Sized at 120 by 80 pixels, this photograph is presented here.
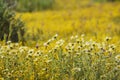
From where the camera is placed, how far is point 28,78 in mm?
5168

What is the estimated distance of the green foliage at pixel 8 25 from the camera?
7.61 m

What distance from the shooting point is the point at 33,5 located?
13203 millimetres

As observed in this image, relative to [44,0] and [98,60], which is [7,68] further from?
[44,0]

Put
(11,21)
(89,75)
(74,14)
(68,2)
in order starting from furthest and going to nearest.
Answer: (68,2)
(74,14)
(11,21)
(89,75)

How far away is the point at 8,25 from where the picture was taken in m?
7.74

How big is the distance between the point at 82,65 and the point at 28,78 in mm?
671

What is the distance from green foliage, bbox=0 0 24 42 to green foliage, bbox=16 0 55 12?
15.5 feet

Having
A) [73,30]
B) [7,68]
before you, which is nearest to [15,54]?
[7,68]

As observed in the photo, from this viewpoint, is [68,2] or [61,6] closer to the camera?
[61,6]

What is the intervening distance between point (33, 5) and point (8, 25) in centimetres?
552

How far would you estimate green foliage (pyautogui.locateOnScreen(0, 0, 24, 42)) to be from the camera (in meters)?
7.61

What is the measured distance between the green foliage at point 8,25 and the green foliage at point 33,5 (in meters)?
4.73

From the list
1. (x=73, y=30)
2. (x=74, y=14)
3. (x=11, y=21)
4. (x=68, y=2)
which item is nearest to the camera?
(x=11, y=21)

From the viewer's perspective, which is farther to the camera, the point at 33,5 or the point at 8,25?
the point at 33,5
